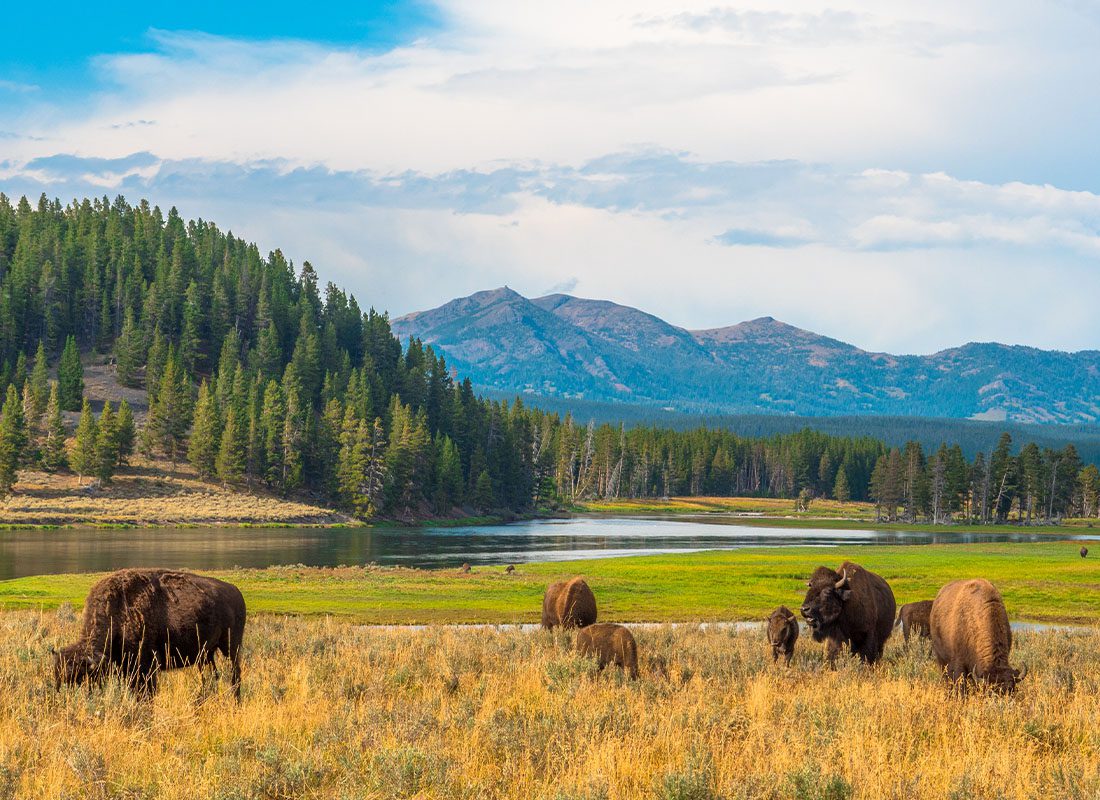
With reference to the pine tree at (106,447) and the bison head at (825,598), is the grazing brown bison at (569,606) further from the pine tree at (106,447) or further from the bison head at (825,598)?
the pine tree at (106,447)

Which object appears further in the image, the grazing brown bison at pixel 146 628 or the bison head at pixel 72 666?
the grazing brown bison at pixel 146 628

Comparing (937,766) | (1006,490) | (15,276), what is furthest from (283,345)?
(937,766)

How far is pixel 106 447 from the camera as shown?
361ft

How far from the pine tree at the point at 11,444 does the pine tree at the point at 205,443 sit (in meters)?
18.8

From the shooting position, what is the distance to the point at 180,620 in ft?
45.3

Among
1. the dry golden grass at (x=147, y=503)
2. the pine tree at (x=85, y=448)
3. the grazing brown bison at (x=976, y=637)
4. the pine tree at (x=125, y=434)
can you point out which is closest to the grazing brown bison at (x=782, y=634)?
the grazing brown bison at (x=976, y=637)

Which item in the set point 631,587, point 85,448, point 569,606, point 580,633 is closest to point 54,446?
point 85,448

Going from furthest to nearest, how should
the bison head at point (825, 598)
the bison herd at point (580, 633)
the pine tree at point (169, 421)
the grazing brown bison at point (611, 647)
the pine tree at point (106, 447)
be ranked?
the pine tree at point (169, 421) < the pine tree at point (106, 447) < the bison head at point (825, 598) < the grazing brown bison at point (611, 647) < the bison herd at point (580, 633)

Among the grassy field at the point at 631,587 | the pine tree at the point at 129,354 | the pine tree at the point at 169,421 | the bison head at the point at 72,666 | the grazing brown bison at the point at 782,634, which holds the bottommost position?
the grassy field at the point at 631,587

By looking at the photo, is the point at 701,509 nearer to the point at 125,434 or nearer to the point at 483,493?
the point at 483,493

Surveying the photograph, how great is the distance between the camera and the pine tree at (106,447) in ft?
360

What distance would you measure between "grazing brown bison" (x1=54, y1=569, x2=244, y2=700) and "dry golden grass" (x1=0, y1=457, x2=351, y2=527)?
8813cm

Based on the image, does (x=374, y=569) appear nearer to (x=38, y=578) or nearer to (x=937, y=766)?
(x=38, y=578)

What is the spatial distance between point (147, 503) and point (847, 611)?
100274 millimetres
